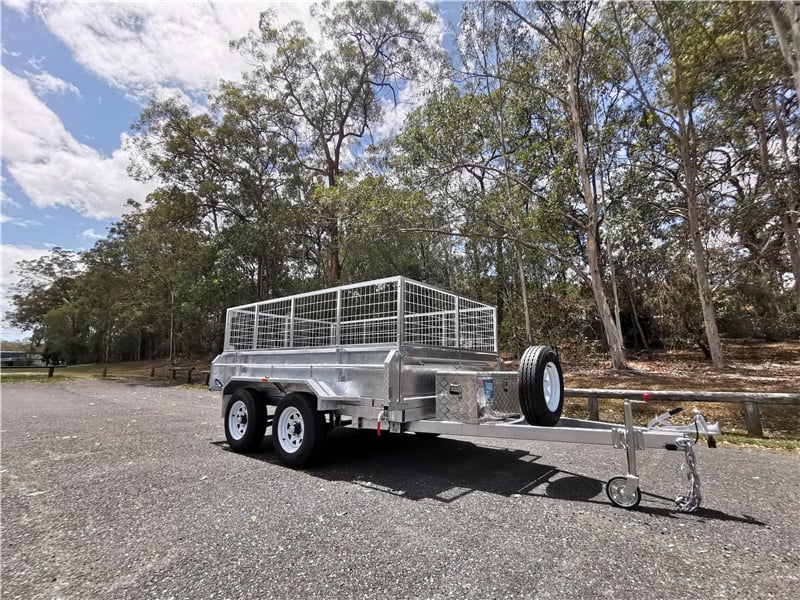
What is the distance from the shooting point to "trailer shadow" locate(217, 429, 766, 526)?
3.63m

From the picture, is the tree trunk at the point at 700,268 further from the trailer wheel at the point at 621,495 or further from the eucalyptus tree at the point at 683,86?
the trailer wheel at the point at 621,495

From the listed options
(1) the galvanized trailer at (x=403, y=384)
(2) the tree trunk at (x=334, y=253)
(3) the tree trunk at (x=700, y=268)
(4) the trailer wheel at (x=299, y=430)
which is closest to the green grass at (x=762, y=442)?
(1) the galvanized trailer at (x=403, y=384)

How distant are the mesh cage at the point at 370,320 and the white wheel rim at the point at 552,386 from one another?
1351 mm

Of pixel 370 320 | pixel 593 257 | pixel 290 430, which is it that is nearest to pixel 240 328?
pixel 290 430

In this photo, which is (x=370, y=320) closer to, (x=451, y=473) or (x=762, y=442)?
(x=451, y=473)

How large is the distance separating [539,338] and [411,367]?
14.1m

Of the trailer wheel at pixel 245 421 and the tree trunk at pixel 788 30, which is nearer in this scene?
the trailer wheel at pixel 245 421

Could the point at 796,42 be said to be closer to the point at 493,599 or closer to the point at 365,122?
the point at 493,599

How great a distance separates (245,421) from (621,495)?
4718 millimetres

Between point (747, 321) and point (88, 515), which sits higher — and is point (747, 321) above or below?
above

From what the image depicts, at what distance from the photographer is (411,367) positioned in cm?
416

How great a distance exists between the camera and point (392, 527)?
3.01 m

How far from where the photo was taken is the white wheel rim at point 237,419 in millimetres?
5590

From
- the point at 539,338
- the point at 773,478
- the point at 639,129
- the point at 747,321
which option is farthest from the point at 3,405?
the point at 747,321
